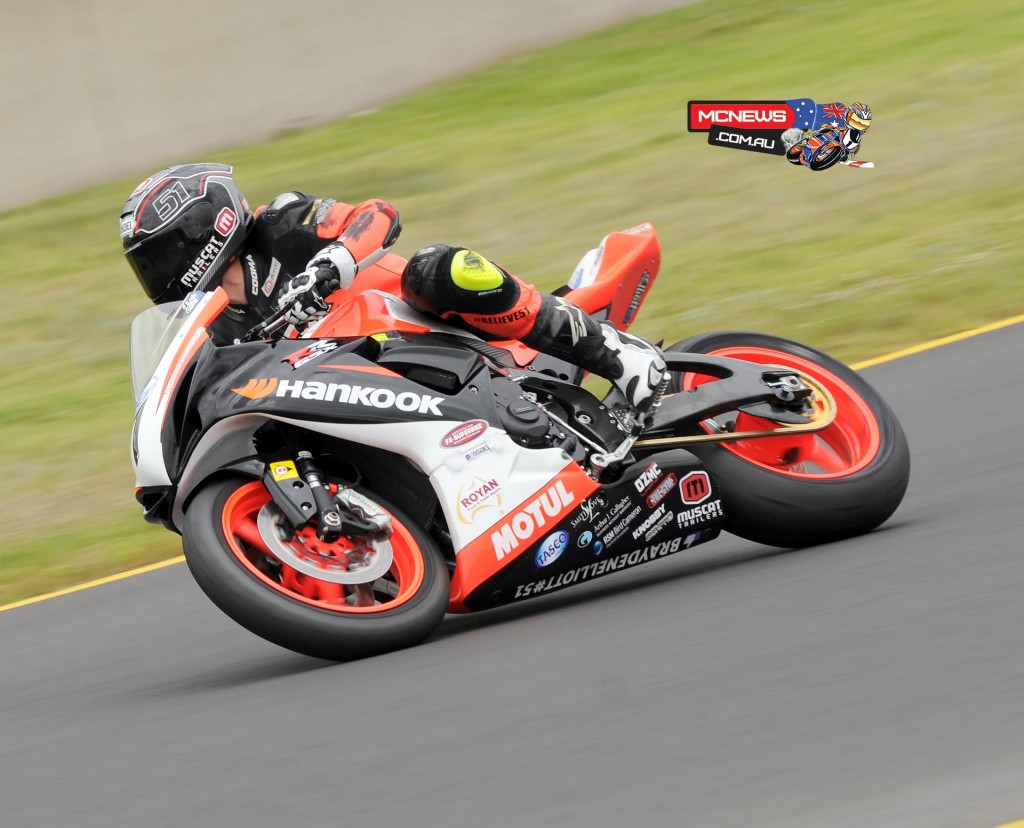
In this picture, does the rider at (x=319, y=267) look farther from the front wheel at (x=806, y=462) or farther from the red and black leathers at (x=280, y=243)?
the front wheel at (x=806, y=462)

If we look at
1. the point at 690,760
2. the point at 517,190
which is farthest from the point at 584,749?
the point at 517,190

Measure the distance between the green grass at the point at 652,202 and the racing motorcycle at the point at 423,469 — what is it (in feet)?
8.74

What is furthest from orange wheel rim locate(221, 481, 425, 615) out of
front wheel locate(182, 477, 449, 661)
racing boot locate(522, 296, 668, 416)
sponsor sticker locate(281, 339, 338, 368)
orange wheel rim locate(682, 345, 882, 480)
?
orange wheel rim locate(682, 345, 882, 480)

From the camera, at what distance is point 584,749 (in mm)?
3646

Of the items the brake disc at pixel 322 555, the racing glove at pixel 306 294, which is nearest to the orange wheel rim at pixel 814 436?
the brake disc at pixel 322 555

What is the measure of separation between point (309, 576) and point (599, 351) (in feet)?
3.88

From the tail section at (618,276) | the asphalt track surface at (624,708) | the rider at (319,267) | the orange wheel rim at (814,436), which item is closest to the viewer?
the asphalt track surface at (624,708)

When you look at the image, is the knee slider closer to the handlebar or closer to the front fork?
the handlebar

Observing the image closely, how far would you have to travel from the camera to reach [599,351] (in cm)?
509

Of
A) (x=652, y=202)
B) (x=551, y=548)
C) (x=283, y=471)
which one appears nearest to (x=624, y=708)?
(x=551, y=548)

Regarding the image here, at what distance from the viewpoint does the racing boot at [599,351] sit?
5035 mm

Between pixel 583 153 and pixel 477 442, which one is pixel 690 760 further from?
pixel 583 153

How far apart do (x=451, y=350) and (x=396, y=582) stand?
73cm

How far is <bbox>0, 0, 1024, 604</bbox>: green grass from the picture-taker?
8977mm
